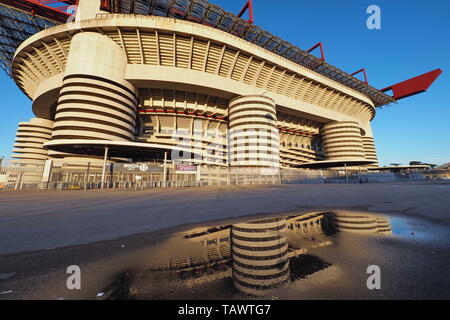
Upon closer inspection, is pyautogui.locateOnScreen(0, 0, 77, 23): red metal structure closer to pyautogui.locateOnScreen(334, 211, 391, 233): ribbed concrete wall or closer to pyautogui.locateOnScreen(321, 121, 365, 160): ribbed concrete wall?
pyautogui.locateOnScreen(334, 211, 391, 233): ribbed concrete wall

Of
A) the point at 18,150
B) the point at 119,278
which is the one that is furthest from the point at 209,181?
the point at 18,150

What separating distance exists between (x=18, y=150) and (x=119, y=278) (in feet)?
180

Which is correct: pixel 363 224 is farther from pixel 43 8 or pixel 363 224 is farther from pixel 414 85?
pixel 414 85

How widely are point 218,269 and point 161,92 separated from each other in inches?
1459

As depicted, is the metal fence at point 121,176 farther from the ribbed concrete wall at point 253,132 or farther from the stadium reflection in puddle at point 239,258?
the stadium reflection in puddle at point 239,258

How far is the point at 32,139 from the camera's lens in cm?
3625

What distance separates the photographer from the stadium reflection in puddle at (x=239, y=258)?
1263 mm

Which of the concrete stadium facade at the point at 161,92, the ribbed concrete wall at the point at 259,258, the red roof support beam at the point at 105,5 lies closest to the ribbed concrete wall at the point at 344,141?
the concrete stadium facade at the point at 161,92

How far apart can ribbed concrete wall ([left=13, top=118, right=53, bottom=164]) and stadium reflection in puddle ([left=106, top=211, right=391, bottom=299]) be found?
50157mm

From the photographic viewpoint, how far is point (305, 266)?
1.52m

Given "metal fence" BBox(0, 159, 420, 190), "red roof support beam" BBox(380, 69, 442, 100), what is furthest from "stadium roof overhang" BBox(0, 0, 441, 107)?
"red roof support beam" BBox(380, 69, 442, 100)

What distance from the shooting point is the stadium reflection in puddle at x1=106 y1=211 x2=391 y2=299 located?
1.26m
